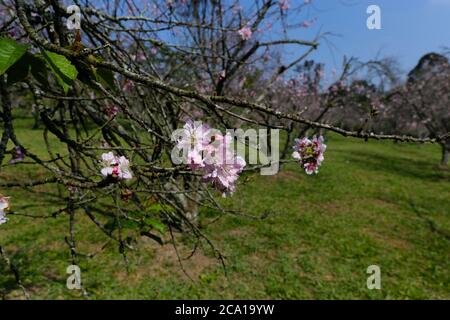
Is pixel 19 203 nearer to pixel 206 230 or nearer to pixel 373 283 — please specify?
pixel 206 230

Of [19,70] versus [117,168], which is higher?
[19,70]

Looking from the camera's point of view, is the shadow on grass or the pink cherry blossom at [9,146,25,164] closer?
the pink cherry blossom at [9,146,25,164]

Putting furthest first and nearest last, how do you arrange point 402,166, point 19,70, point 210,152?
point 402,166 → point 210,152 → point 19,70

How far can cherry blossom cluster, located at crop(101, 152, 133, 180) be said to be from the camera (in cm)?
105

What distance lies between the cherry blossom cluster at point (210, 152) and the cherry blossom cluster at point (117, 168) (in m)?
0.20

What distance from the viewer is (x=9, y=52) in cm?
74

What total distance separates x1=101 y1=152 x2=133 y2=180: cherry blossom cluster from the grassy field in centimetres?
112

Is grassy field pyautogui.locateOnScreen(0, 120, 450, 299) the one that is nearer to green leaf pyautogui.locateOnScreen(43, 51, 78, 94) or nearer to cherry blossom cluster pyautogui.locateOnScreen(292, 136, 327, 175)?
cherry blossom cluster pyautogui.locateOnScreen(292, 136, 327, 175)

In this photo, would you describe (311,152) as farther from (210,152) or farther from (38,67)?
(38,67)

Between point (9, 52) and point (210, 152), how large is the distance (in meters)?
0.52

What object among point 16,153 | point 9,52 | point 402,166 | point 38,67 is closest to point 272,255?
point 16,153

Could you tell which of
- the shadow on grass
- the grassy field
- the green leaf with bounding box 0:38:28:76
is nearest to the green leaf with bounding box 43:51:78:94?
the green leaf with bounding box 0:38:28:76

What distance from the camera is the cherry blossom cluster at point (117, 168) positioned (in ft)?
3.45
